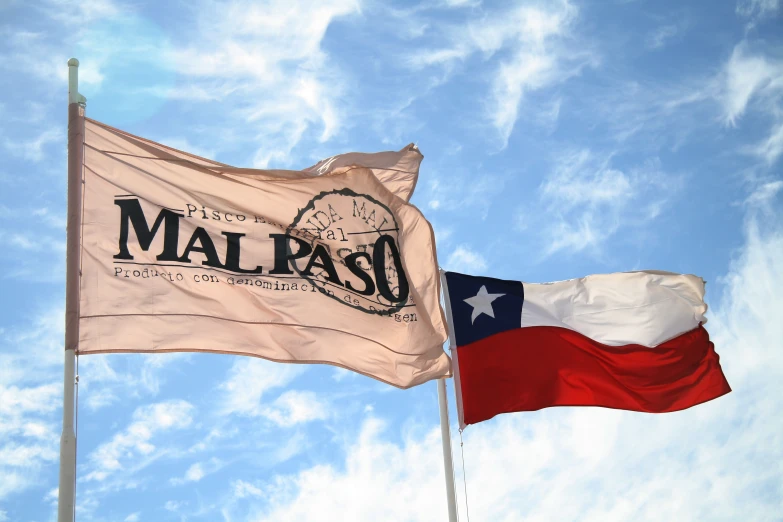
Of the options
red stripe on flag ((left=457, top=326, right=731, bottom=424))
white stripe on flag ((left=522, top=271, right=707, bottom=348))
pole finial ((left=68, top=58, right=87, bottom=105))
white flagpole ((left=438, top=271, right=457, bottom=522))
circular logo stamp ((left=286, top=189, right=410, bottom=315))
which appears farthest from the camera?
white stripe on flag ((left=522, top=271, right=707, bottom=348))

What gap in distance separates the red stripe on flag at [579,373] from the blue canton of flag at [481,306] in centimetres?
18

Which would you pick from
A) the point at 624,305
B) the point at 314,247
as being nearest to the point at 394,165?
the point at 314,247

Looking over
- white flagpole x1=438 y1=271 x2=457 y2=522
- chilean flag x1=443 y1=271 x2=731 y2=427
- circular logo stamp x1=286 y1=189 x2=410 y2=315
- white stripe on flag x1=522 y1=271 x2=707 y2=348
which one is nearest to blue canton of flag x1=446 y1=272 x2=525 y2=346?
chilean flag x1=443 y1=271 x2=731 y2=427

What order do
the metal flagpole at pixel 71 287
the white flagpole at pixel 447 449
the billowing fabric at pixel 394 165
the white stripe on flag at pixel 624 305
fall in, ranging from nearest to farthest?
the metal flagpole at pixel 71 287 → the white flagpole at pixel 447 449 → the billowing fabric at pixel 394 165 → the white stripe on flag at pixel 624 305

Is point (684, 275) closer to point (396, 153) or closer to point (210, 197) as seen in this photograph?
point (396, 153)

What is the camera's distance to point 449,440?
16.5 meters

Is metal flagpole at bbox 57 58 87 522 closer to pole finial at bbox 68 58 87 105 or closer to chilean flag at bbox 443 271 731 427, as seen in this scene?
pole finial at bbox 68 58 87 105

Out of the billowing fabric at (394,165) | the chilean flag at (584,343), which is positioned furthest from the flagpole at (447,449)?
the billowing fabric at (394,165)

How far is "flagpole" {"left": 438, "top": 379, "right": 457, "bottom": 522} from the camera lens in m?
16.0

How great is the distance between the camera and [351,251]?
16141mm

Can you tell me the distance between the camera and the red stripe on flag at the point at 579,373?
18484 mm

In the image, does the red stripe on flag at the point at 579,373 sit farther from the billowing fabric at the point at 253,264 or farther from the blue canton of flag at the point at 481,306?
the billowing fabric at the point at 253,264

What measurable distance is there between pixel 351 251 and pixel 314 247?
0.67 meters

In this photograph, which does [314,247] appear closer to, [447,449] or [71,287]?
[447,449]
